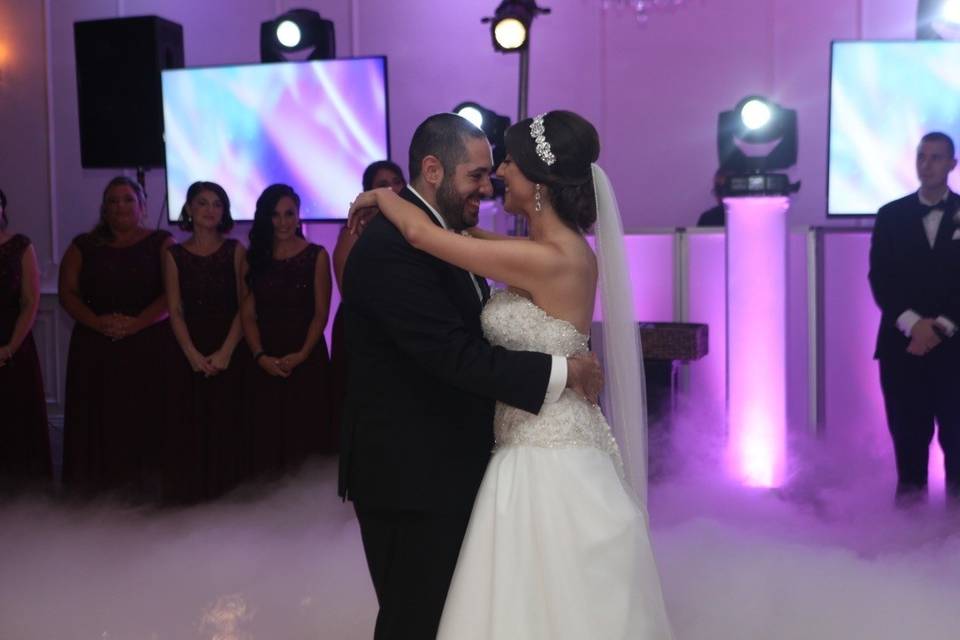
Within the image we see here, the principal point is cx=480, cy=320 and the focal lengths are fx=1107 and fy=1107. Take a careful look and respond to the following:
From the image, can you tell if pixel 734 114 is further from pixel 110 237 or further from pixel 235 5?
pixel 235 5

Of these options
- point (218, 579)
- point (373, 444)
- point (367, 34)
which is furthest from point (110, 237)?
point (373, 444)

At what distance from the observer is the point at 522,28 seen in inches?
199

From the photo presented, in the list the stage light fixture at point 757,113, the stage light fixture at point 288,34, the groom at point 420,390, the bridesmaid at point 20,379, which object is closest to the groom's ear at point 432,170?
the groom at point 420,390

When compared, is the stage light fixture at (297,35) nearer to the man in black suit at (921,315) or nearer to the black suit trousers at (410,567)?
the man in black suit at (921,315)

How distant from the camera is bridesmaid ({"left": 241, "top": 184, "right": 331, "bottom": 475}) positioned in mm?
5121

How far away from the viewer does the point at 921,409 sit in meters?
4.86

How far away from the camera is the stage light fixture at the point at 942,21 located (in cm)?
565

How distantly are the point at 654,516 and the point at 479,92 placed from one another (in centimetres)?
346

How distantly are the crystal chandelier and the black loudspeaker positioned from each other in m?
2.73

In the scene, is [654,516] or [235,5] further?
[235,5]

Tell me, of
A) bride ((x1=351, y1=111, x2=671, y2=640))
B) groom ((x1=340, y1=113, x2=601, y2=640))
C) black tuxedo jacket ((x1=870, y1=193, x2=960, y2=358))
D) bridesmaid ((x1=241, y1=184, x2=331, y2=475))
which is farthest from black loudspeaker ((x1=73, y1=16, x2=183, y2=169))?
groom ((x1=340, y1=113, x2=601, y2=640))

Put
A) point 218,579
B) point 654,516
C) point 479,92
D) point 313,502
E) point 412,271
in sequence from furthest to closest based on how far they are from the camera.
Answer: point 479,92, point 313,502, point 654,516, point 218,579, point 412,271

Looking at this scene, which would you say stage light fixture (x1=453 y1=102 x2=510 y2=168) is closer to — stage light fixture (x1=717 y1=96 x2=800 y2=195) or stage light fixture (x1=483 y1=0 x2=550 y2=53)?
stage light fixture (x1=483 y1=0 x2=550 y2=53)

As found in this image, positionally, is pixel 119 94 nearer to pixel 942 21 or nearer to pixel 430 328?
pixel 942 21
